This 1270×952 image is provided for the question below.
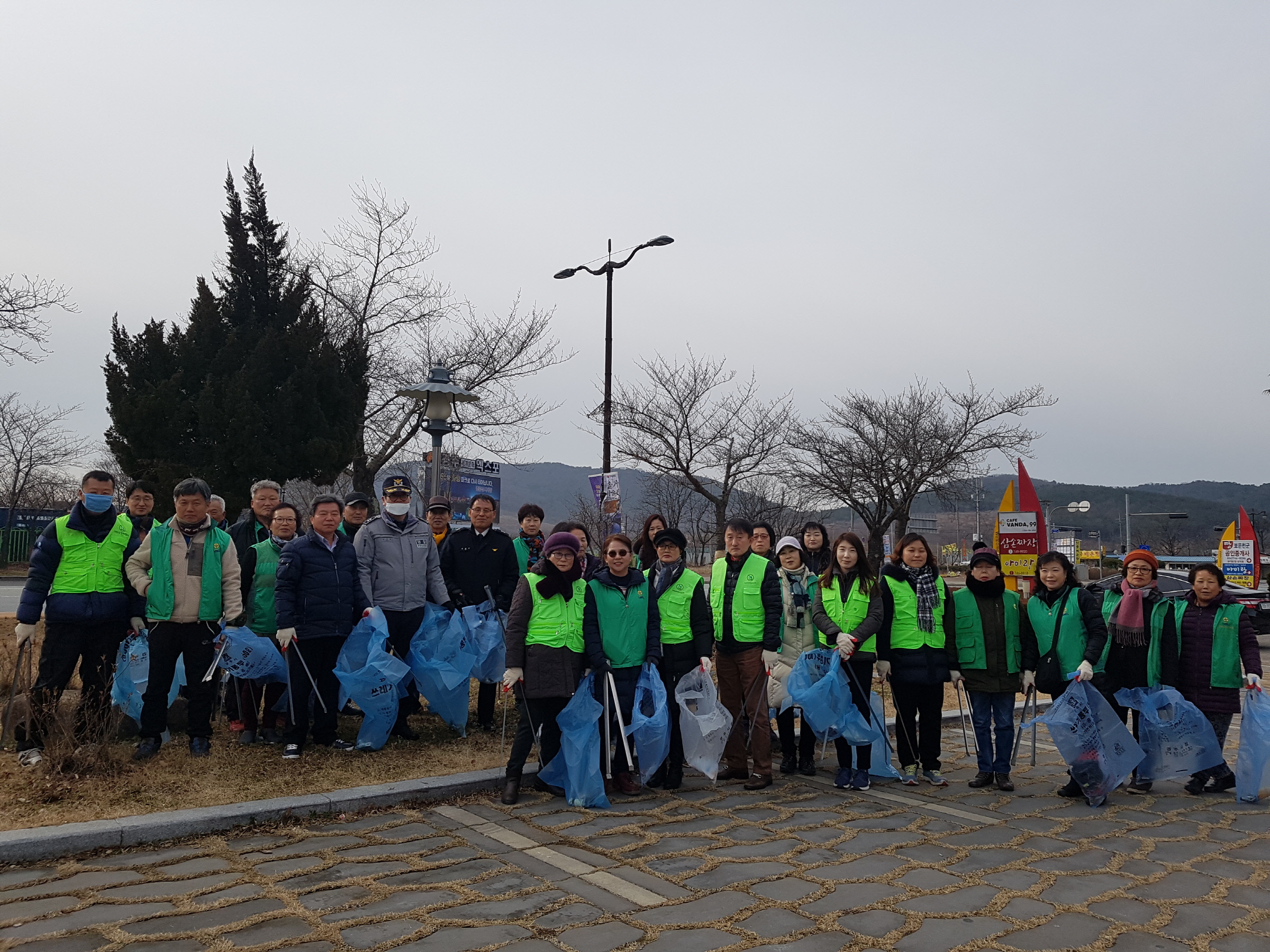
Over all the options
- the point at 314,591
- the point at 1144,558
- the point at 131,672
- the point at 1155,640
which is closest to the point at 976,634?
the point at 1155,640

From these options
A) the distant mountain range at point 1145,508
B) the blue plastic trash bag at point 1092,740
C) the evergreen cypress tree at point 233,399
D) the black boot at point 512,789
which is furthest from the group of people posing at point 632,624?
the distant mountain range at point 1145,508

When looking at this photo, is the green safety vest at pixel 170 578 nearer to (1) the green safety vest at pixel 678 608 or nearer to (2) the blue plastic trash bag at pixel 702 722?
(1) the green safety vest at pixel 678 608

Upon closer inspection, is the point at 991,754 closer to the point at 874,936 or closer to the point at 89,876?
the point at 874,936

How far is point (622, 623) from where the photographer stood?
20.3 ft

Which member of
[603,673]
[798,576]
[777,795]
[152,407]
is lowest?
[777,795]

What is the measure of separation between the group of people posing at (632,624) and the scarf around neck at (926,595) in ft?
0.04

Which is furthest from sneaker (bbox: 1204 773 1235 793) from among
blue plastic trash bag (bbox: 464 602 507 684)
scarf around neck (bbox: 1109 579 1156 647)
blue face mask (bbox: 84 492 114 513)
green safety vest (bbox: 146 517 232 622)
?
blue face mask (bbox: 84 492 114 513)

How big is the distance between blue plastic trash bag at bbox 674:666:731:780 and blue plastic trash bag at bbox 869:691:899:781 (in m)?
1.14

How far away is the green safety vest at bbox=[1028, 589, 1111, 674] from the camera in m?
6.37

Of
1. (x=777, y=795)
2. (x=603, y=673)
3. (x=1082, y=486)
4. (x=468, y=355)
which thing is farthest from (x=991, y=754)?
(x=1082, y=486)

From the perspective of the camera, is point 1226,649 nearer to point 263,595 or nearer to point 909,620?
point 909,620

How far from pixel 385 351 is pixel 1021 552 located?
46.2 feet

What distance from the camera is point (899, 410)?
2309 centimetres

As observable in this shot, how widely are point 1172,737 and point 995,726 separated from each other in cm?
120
